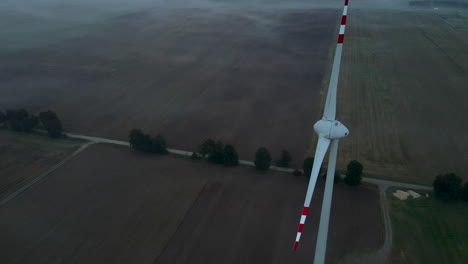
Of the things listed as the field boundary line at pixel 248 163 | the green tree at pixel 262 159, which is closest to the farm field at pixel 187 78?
the field boundary line at pixel 248 163

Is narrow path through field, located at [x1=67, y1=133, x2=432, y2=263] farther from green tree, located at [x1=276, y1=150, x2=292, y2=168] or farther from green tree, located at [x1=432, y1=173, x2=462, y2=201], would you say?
green tree, located at [x1=432, y1=173, x2=462, y2=201]

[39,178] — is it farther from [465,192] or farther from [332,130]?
[465,192]

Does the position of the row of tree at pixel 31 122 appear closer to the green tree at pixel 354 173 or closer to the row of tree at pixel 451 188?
the green tree at pixel 354 173

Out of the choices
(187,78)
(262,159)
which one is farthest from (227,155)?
(187,78)

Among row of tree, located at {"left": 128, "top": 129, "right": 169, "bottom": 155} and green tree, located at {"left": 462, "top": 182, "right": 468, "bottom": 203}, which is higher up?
row of tree, located at {"left": 128, "top": 129, "right": 169, "bottom": 155}

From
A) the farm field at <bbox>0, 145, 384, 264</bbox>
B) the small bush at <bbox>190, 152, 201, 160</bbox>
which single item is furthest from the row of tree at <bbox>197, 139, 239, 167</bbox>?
the small bush at <bbox>190, 152, 201, 160</bbox>

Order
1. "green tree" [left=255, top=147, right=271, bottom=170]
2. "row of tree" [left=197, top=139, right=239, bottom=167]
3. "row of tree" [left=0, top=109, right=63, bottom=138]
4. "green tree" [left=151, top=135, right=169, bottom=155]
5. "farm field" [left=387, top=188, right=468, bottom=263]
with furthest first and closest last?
1. "row of tree" [left=0, top=109, right=63, bottom=138]
2. "green tree" [left=151, top=135, right=169, bottom=155]
3. "row of tree" [left=197, top=139, right=239, bottom=167]
4. "green tree" [left=255, top=147, right=271, bottom=170]
5. "farm field" [left=387, top=188, right=468, bottom=263]
